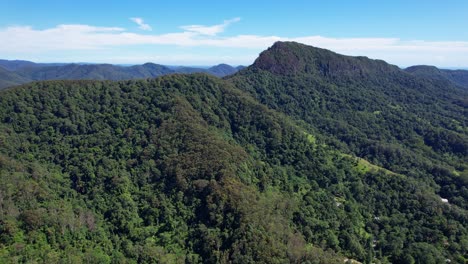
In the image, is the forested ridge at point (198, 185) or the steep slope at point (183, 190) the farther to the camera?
the forested ridge at point (198, 185)

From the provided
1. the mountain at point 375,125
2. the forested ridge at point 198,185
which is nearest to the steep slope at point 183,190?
the forested ridge at point 198,185

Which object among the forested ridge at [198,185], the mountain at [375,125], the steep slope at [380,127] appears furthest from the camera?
the mountain at [375,125]

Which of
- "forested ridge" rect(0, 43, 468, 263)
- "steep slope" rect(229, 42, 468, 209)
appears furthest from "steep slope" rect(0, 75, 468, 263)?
"steep slope" rect(229, 42, 468, 209)

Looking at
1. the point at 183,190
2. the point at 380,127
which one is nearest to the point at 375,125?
the point at 380,127

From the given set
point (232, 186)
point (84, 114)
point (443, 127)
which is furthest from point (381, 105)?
point (84, 114)

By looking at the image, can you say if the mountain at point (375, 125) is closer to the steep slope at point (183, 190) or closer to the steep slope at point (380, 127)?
the steep slope at point (380, 127)

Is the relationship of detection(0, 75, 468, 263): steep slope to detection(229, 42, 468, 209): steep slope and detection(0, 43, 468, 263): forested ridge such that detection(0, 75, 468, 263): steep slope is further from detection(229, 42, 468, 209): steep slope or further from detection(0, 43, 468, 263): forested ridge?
detection(229, 42, 468, 209): steep slope

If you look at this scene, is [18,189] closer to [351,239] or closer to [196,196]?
[196,196]
